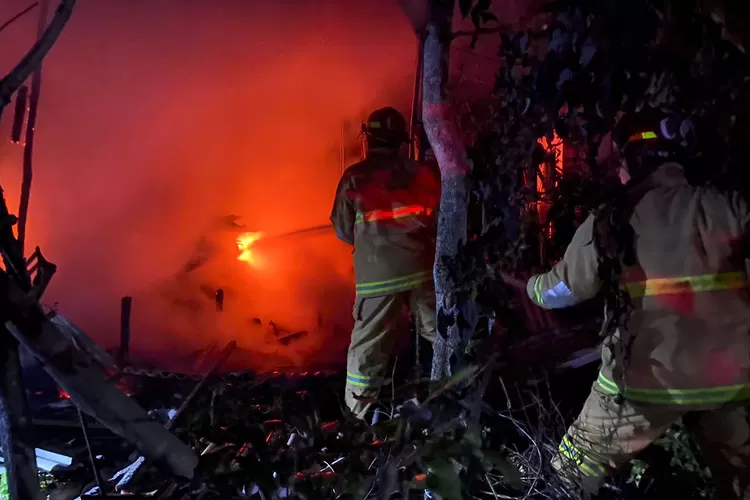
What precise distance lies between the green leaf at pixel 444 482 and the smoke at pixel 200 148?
4024mm

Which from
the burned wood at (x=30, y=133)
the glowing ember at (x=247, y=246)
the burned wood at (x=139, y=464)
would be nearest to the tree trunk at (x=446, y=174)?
the burned wood at (x=139, y=464)

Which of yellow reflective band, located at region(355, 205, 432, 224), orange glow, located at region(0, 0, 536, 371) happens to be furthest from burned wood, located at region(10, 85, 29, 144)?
yellow reflective band, located at region(355, 205, 432, 224)

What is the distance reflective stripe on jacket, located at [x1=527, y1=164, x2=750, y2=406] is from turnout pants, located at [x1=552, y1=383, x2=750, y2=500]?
0.10m

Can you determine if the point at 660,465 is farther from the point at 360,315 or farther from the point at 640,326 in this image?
the point at 360,315

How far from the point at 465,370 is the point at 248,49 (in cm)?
527

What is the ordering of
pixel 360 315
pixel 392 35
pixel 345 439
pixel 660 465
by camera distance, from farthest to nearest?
pixel 392 35 < pixel 360 315 < pixel 660 465 < pixel 345 439

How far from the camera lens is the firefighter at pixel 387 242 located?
3471 mm

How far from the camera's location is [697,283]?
6.41ft

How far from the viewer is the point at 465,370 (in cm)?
152

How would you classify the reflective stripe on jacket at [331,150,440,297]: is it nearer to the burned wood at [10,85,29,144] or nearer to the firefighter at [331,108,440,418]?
the firefighter at [331,108,440,418]

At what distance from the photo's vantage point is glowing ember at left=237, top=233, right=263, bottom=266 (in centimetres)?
615

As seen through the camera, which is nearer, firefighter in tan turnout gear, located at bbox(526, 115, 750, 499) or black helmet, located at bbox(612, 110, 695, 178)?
black helmet, located at bbox(612, 110, 695, 178)

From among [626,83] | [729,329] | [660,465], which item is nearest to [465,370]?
[626,83]

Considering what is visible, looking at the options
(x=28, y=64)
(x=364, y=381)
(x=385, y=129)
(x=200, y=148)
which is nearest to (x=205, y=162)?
(x=200, y=148)
